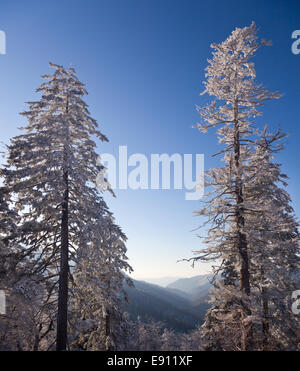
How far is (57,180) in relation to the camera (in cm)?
1030

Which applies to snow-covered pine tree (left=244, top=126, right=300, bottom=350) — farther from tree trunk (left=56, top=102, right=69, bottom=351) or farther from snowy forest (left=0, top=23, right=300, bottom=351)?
tree trunk (left=56, top=102, right=69, bottom=351)

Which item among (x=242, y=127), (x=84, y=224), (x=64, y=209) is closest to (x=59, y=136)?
(x=64, y=209)

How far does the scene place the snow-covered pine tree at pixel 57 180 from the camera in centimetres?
1002
